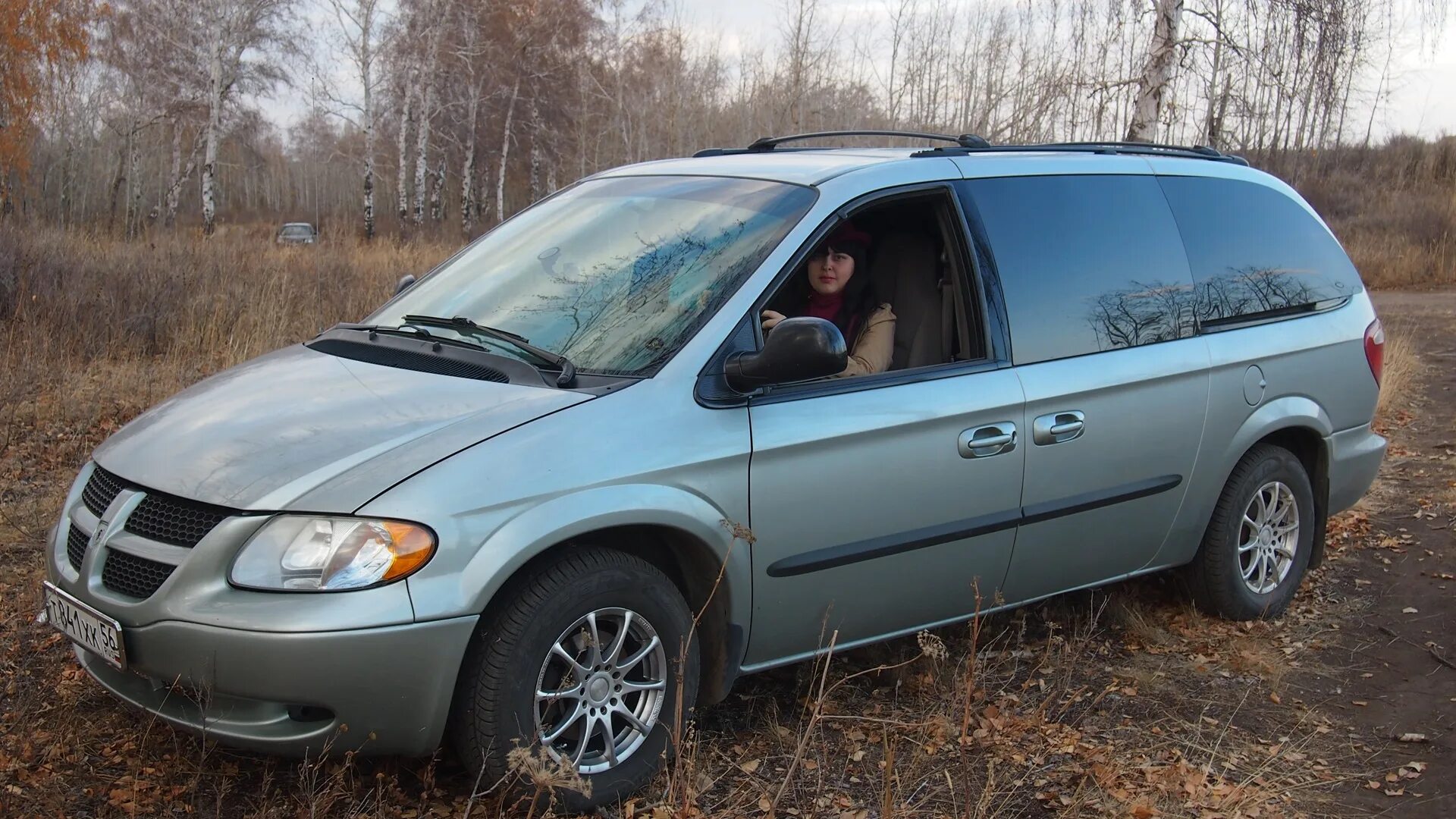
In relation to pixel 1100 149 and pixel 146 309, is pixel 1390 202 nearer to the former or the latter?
pixel 1100 149

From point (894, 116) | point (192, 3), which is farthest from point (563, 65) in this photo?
point (894, 116)

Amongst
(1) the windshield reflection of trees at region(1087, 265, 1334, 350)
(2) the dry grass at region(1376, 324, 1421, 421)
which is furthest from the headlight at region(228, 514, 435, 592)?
(2) the dry grass at region(1376, 324, 1421, 421)

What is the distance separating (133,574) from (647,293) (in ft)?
5.23

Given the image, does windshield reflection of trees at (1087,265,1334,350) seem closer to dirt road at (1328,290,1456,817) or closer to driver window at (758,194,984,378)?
driver window at (758,194,984,378)

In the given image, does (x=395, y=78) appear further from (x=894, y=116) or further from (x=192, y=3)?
(x=894, y=116)

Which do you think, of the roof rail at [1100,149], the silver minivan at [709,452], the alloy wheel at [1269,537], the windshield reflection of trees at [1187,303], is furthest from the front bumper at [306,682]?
the alloy wheel at [1269,537]

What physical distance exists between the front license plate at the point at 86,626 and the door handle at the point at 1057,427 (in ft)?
9.04

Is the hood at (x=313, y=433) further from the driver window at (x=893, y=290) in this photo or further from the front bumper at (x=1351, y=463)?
the front bumper at (x=1351, y=463)

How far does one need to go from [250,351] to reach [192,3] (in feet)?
104

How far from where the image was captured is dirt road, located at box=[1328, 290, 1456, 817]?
3857 mm

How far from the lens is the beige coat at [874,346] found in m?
4.00

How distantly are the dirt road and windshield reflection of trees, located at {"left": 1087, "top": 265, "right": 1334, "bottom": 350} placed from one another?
4.84 feet

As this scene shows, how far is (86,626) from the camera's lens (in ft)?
9.89

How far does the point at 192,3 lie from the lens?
35906mm
